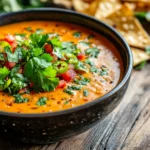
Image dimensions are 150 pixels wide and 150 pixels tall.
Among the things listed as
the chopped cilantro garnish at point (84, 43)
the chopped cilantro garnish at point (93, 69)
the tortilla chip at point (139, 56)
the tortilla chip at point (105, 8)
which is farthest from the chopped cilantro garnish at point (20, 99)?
the tortilla chip at point (105, 8)

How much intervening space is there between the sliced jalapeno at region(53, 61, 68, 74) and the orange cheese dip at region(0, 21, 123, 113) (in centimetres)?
12

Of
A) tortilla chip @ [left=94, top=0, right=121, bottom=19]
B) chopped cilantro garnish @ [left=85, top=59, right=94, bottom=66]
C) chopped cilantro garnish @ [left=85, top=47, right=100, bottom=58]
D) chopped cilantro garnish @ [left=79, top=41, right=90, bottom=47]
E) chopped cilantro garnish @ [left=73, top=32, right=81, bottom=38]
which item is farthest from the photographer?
tortilla chip @ [left=94, top=0, right=121, bottom=19]

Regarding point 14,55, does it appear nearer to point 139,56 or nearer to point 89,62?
point 89,62

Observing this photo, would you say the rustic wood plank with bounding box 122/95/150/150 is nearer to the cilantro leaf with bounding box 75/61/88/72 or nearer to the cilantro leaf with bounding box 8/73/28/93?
the cilantro leaf with bounding box 75/61/88/72

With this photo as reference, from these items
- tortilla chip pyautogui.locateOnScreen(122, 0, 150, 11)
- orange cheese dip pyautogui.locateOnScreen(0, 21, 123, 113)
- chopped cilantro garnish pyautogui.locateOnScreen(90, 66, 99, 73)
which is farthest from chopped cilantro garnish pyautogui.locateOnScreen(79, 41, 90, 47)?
tortilla chip pyautogui.locateOnScreen(122, 0, 150, 11)

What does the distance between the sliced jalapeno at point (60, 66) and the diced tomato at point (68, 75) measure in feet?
0.13

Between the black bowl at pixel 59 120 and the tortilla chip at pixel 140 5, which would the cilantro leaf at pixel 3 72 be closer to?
the black bowl at pixel 59 120

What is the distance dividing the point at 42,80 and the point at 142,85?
1388mm

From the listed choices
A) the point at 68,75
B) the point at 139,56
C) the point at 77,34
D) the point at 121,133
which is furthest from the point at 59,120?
the point at 139,56

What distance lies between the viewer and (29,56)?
2896 millimetres

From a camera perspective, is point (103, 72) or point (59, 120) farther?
point (103, 72)

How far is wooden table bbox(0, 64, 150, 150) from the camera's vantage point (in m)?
3.03

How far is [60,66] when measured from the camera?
2.95 m

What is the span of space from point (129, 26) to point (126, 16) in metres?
0.13
